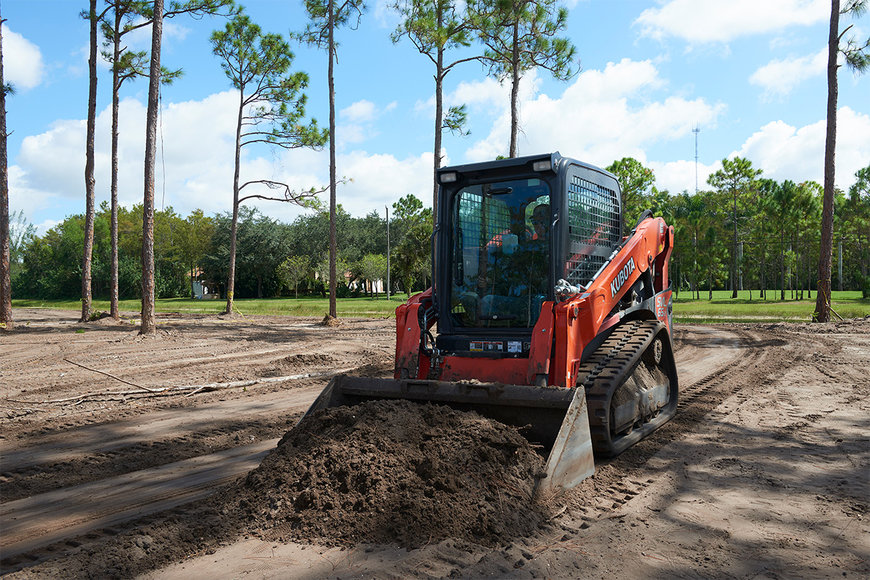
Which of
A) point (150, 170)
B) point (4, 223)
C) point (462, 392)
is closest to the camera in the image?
point (462, 392)

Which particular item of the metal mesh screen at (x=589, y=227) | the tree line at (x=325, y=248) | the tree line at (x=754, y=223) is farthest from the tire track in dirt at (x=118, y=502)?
the tree line at (x=325, y=248)

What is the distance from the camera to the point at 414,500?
3.83m

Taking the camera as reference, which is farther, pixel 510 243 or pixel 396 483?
pixel 510 243

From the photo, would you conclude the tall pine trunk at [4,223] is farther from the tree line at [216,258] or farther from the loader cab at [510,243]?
the tree line at [216,258]

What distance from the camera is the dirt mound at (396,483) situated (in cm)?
372

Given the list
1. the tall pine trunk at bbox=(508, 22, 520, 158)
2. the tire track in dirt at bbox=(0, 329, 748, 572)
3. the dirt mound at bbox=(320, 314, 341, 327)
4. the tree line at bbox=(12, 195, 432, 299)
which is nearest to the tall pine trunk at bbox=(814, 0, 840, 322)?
the tall pine trunk at bbox=(508, 22, 520, 158)

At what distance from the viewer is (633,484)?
473cm

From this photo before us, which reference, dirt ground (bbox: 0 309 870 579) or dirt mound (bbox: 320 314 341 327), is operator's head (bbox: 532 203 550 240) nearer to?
dirt ground (bbox: 0 309 870 579)

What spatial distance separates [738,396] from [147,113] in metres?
16.1

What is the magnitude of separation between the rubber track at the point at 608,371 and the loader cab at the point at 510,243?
678 millimetres

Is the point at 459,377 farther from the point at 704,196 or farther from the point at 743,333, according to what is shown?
the point at 704,196

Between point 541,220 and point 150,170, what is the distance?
1435cm

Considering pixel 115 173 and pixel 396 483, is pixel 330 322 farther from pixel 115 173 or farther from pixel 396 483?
pixel 396 483

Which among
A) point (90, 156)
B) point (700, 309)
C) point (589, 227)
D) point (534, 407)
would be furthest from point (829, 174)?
point (90, 156)
